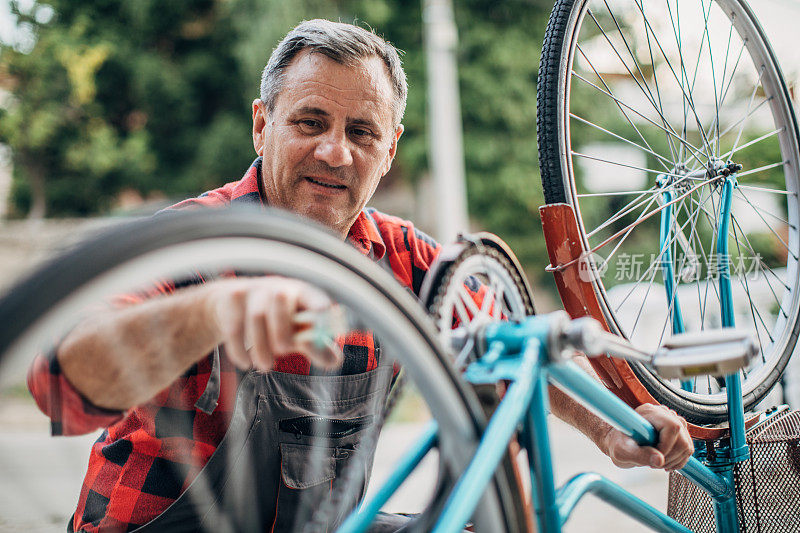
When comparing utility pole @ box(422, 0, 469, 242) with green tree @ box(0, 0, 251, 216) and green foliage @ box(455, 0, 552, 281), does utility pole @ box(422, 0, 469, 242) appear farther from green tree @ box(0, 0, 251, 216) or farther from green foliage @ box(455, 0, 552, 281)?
green tree @ box(0, 0, 251, 216)

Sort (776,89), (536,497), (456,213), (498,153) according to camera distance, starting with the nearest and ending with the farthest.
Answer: (536,497) < (776,89) < (456,213) < (498,153)

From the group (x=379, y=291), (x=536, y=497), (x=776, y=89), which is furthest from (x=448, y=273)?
(x=776, y=89)

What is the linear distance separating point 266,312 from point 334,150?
56 cm

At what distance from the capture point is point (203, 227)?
39 cm

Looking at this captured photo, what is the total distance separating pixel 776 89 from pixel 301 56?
33.4 inches

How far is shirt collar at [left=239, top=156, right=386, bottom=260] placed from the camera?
0.99 meters

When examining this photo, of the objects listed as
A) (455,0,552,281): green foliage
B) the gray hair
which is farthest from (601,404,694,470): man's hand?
(455,0,552,281): green foliage

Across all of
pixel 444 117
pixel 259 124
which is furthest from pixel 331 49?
pixel 444 117

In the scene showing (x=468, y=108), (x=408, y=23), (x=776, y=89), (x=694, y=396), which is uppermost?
(x=408, y=23)

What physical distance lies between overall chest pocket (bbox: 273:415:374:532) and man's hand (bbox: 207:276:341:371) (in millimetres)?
359

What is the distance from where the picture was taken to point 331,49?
0.96 metres

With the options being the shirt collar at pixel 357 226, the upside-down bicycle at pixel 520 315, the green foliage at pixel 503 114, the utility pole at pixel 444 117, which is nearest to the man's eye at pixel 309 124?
the shirt collar at pixel 357 226

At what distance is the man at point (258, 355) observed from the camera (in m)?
0.46

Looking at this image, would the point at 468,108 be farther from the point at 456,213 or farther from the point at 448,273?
the point at 448,273
